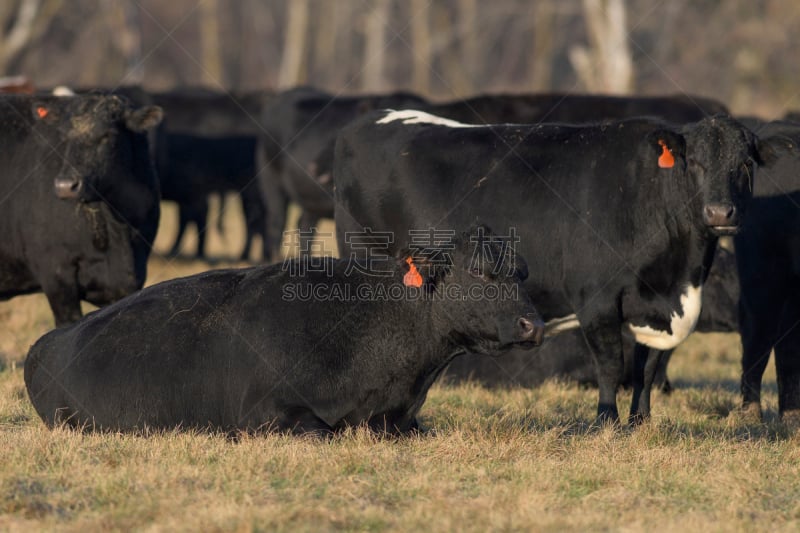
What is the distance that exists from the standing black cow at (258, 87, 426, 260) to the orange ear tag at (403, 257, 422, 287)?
8257 millimetres

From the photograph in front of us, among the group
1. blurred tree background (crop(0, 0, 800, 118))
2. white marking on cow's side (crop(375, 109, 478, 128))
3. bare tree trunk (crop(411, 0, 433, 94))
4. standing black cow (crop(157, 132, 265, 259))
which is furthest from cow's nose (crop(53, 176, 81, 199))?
bare tree trunk (crop(411, 0, 433, 94))

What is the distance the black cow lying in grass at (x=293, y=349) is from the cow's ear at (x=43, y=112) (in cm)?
319

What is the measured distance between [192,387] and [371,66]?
1573 inches

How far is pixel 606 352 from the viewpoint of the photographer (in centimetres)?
759

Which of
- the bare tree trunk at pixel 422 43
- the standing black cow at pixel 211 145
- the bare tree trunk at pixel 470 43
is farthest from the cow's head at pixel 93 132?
the bare tree trunk at pixel 470 43

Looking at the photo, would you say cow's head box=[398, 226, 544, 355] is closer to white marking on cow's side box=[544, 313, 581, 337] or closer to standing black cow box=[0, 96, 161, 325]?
white marking on cow's side box=[544, 313, 581, 337]

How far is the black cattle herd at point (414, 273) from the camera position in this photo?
264 inches

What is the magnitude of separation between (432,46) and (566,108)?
3189cm

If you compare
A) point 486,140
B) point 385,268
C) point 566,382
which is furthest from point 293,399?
point 566,382

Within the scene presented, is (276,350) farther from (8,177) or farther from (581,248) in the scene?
(8,177)

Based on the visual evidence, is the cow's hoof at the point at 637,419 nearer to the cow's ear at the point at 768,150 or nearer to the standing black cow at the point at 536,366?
the cow's ear at the point at 768,150

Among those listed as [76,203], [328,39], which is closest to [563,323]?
Answer: [76,203]

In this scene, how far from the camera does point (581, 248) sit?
7.72m

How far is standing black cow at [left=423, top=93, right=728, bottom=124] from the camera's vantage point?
15016 millimetres
